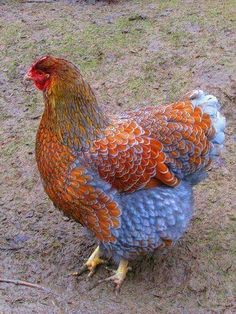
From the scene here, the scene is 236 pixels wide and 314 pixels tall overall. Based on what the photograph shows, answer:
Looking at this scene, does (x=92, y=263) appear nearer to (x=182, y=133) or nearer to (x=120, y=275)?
(x=120, y=275)

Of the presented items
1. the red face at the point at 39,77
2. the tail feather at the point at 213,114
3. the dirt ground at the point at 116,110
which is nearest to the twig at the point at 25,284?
the dirt ground at the point at 116,110

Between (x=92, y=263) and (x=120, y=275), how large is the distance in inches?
9.5

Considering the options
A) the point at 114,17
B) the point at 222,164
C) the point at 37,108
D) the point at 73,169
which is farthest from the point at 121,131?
the point at 114,17

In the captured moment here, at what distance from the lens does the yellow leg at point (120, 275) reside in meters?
4.38

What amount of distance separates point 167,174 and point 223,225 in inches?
39.6

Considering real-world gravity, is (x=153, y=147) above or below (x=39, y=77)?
below

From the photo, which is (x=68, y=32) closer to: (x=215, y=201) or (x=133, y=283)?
(x=215, y=201)

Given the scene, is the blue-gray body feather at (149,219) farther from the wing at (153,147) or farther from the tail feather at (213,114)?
the tail feather at (213,114)

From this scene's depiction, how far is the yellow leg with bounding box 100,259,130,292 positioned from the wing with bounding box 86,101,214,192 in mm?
701

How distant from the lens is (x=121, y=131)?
4.09 metres

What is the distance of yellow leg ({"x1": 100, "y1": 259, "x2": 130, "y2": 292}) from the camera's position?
14.4 feet

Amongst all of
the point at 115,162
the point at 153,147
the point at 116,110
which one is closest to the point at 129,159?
the point at 115,162

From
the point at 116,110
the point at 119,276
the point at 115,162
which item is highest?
the point at 115,162

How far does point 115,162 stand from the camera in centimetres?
398
